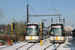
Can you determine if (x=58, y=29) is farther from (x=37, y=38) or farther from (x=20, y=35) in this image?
(x=20, y=35)

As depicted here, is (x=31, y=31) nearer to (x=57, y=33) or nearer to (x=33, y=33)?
(x=33, y=33)

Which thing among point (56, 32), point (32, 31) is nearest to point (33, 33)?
point (32, 31)

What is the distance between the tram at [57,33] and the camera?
2027 cm

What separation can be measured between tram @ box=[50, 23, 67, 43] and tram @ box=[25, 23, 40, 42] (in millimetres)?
2138

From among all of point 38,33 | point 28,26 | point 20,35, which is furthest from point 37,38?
point 20,35

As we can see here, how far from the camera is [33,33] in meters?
21.2

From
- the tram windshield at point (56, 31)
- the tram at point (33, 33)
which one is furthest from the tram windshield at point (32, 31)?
the tram windshield at point (56, 31)

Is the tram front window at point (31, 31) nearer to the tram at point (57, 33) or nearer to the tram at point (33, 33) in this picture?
the tram at point (33, 33)

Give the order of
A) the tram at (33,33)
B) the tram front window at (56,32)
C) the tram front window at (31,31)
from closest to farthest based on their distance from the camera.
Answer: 1. the tram front window at (56,32)
2. the tram at (33,33)
3. the tram front window at (31,31)

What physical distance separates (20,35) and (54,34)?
32.3ft

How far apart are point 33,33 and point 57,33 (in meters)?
3.50

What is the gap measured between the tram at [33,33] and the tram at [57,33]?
7.01ft

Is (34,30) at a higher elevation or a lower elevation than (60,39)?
higher

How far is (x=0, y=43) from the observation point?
18250mm
